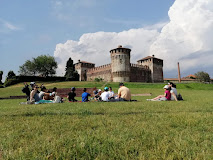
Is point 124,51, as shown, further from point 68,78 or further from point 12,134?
point 12,134

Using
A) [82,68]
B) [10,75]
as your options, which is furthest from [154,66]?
[10,75]

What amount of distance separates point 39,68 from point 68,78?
48.7 feet

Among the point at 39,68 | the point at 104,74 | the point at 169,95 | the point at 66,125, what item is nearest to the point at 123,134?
the point at 66,125

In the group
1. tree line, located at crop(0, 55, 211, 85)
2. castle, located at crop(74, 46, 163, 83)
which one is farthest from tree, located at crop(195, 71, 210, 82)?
castle, located at crop(74, 46, 163, 83)

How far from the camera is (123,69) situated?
183 ft

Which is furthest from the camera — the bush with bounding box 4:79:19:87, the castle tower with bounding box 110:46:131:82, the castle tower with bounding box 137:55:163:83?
the castle tower with bounding box 137:55:163:83

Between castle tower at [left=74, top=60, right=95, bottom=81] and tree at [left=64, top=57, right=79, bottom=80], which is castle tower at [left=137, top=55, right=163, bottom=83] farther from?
tree at [left=64, top=57, right=79, bottom=80]

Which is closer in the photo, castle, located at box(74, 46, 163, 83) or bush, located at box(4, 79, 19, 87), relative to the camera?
castle, located at box(74, 46, 163, 83)

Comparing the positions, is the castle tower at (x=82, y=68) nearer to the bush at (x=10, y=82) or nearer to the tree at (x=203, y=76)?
the bush at (x=10, y=82)

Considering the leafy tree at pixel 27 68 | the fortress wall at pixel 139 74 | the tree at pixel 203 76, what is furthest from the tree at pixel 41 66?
the tree at pixel 203 76

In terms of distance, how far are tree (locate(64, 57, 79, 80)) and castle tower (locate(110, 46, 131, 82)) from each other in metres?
20.1

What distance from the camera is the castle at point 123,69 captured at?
183 feet

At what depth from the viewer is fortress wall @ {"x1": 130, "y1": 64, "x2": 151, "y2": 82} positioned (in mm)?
60331

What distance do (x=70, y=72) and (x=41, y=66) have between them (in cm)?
1421
